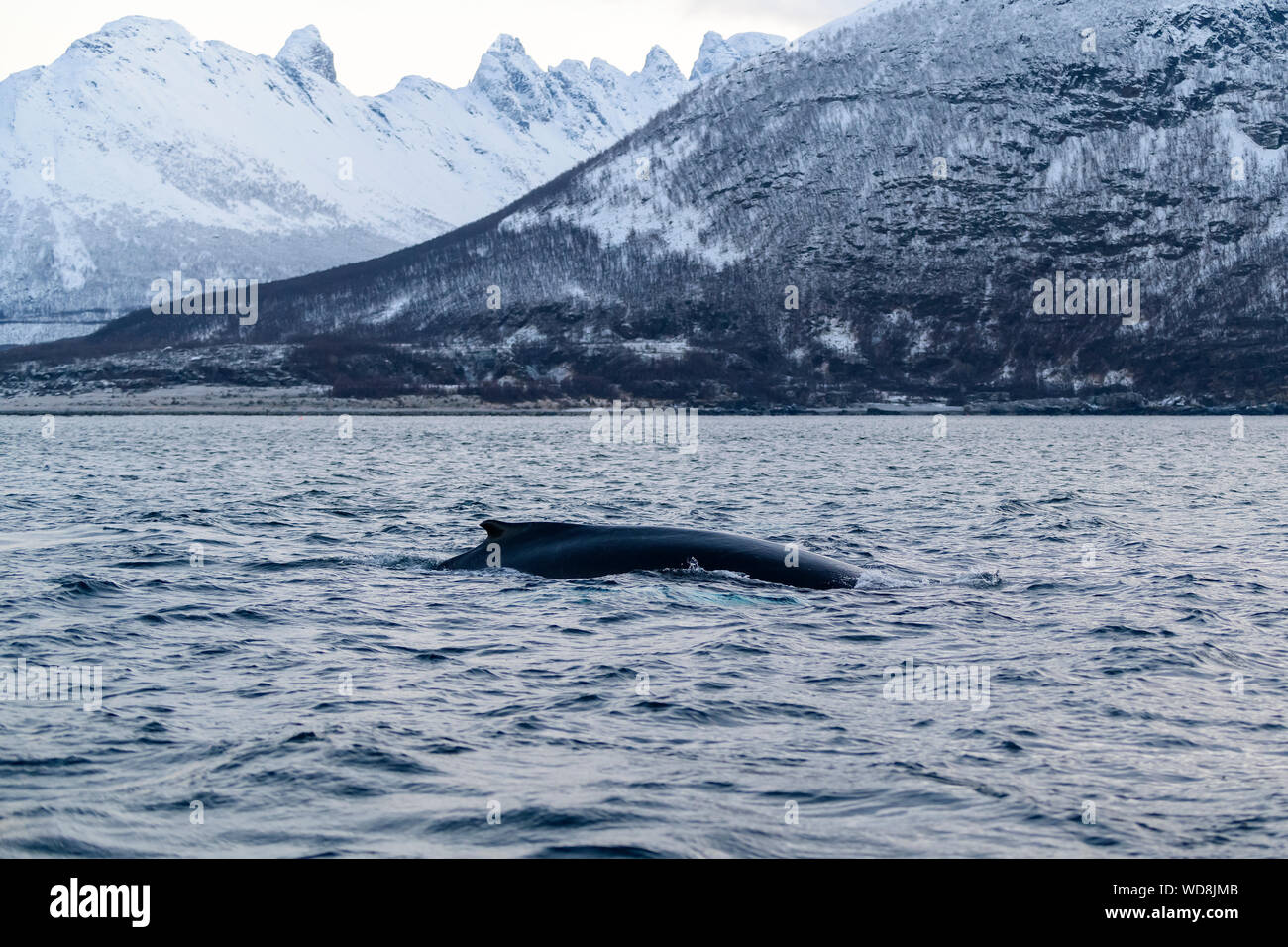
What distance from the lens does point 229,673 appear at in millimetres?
15773

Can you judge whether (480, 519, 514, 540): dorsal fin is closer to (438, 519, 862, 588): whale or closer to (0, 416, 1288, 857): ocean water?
(438, 519, 862, 588): whale

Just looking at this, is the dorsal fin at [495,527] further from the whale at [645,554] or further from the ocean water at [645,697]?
the ocean water at [645,697]

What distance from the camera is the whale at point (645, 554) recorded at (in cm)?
2175

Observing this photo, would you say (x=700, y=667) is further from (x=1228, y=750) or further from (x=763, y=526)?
(x=763, y=526)

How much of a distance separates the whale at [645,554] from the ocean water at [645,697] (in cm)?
43

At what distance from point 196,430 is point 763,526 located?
9911cm

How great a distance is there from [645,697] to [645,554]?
24.4 ft

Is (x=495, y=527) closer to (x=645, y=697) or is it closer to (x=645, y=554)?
(x=645, y=554)

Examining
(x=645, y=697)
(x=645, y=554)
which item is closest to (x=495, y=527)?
(x=645, y=554)

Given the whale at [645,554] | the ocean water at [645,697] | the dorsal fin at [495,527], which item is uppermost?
the dorsal fin at [495,527]

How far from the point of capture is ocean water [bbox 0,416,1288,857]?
10461 millimetres

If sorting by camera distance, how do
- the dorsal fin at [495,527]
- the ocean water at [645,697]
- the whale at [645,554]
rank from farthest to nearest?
the dorsal fin at [495,527] < the whale at [645,554] < the ocean water at [645,697]

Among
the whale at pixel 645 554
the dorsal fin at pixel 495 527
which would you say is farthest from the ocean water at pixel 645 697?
the dorsal fin at pixel 495 527
